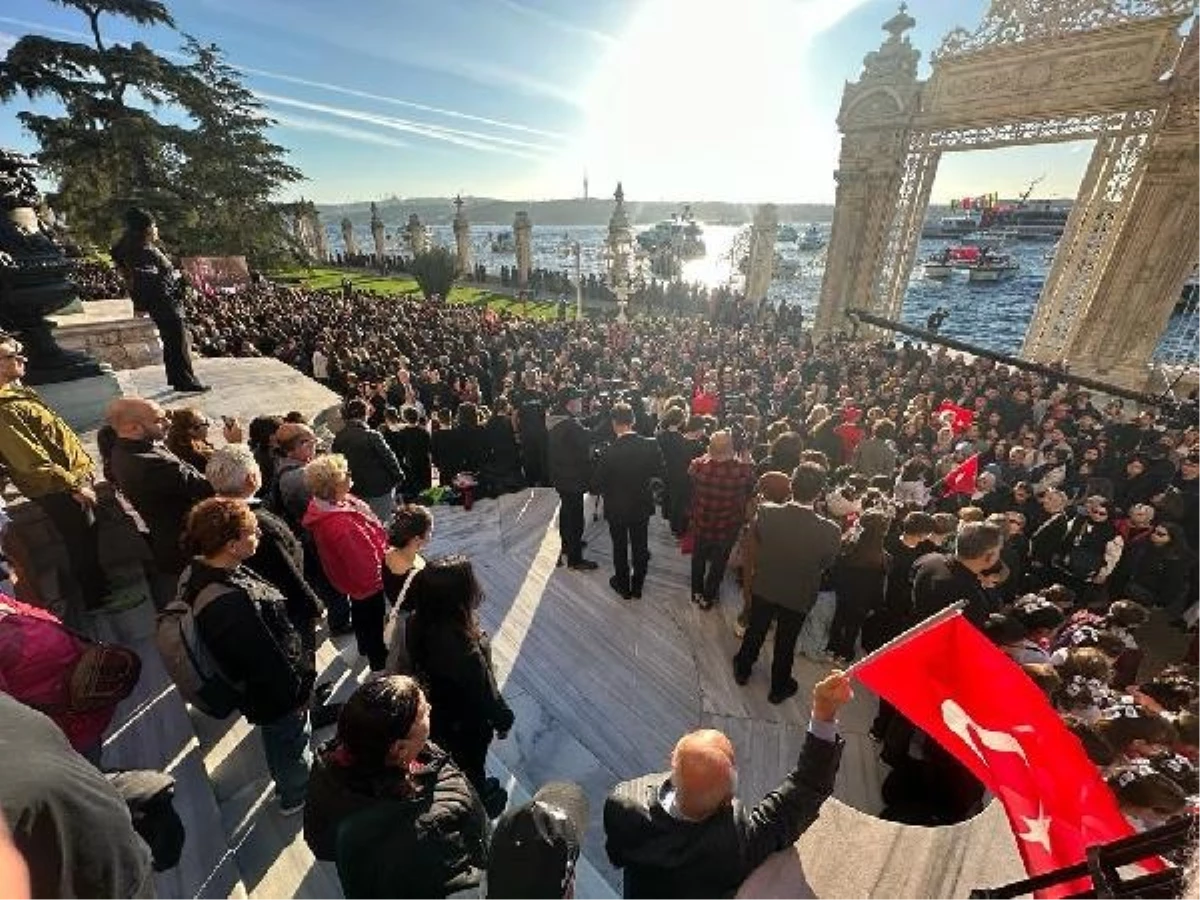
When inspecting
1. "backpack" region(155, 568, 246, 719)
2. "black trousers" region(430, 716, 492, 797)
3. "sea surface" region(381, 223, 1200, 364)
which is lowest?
"sea surface" region(381, 223, 1200, 364)

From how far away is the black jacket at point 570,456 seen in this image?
→ 5605 mm

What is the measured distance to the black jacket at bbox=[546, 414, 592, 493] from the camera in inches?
221

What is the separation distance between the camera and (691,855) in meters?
1.86

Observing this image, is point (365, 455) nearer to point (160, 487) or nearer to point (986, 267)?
point (160, 487)

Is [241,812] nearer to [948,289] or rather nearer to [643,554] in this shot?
[643,554]

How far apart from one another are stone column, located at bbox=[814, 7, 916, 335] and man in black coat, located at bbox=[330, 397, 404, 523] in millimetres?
16510

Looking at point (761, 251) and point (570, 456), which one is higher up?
point (761, 251)

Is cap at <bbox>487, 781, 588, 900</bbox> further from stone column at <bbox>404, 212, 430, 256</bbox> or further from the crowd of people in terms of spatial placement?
stone column at <bbox>404, 212, 430, 256</bbox>

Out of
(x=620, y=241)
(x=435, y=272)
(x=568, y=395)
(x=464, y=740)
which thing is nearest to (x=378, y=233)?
(x=435, y=272)

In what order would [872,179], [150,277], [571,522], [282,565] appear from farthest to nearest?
[872,179]
[150,277]
[571,522]
[282,565]

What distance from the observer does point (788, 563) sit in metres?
4.00

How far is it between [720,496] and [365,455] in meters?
3.22

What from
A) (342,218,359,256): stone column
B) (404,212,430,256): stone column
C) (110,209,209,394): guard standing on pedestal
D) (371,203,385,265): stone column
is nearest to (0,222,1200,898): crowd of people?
(110,209,209,394): guard standing on pedestal

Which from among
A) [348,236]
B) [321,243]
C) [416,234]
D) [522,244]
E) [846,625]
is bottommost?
[321,243]
